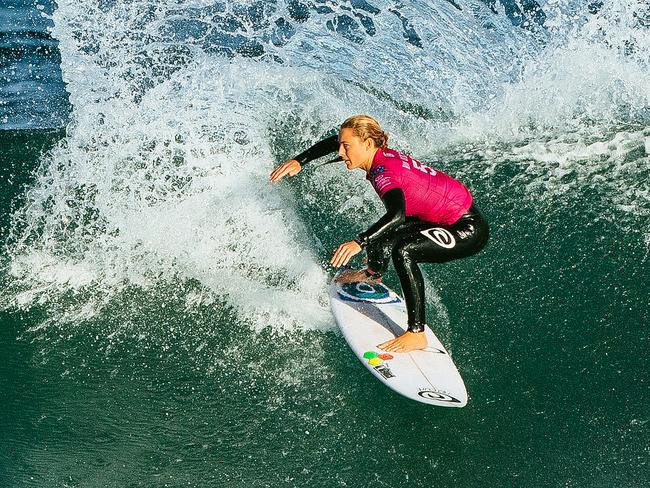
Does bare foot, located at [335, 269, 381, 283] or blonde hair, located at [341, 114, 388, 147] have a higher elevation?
blonde hair, located at [341, 114, 388, 147]

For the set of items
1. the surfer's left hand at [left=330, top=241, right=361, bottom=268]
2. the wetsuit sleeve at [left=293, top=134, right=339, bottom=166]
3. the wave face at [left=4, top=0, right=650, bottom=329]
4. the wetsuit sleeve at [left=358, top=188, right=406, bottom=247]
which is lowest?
the wave face at [left=4, top=0, right=650, bottom=329]

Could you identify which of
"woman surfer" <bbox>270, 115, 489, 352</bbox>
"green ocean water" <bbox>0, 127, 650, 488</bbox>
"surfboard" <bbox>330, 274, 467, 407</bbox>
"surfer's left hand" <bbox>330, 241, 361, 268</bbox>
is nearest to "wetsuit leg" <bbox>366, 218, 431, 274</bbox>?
"woman surfer" <bbox>270, 115, 489, 352</bbox>

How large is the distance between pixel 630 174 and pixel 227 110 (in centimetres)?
420

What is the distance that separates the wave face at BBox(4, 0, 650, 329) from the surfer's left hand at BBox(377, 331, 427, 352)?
0.78m

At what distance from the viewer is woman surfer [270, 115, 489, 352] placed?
560cm

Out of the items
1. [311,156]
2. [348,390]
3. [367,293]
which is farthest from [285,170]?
[348,390]

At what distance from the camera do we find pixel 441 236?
5.72m

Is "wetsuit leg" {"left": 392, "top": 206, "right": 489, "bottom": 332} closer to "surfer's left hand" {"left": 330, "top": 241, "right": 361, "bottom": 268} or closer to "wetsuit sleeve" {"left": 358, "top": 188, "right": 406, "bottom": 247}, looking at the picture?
"wetsuit sleeve" {"left": 358, "top": 188, "right": 406, "bottom": 247}

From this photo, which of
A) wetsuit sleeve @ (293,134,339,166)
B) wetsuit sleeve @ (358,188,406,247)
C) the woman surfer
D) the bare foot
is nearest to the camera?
wetsuit sleeve @ (358,188,406,247)

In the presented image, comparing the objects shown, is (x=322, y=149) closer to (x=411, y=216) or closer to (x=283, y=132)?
(x=411, y=216)

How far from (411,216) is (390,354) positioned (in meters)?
1.02

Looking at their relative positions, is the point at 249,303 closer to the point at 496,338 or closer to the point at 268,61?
the point at 496,338

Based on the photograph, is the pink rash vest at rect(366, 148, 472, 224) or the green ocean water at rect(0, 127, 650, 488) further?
the pink rash vest at rect(366, 148, 472, 224)

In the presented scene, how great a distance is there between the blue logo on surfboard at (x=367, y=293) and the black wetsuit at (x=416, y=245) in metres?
0.49
